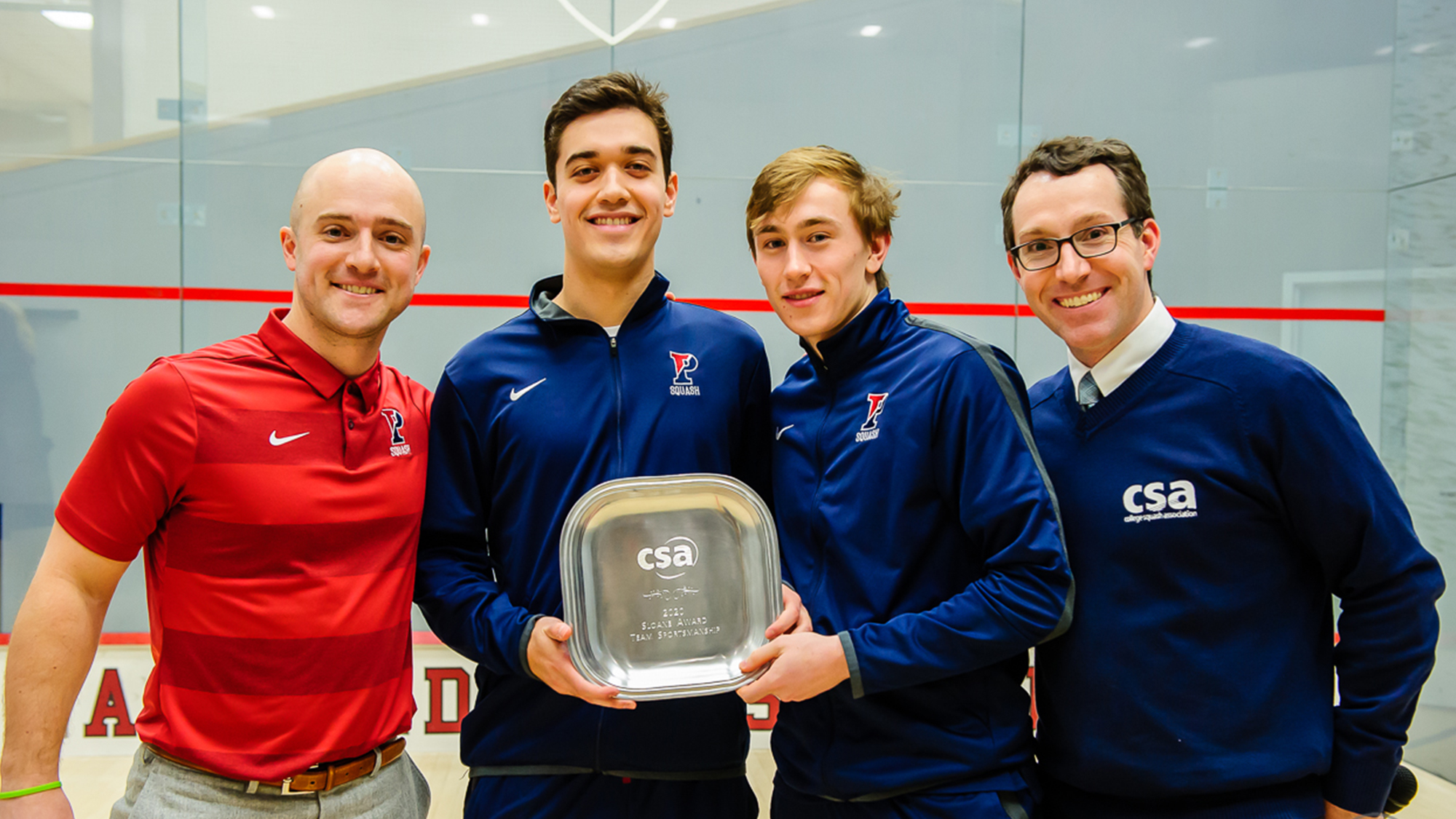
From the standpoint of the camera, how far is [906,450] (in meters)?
1.27

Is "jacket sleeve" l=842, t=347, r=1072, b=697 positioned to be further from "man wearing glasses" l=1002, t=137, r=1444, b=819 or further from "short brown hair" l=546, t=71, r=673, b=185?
"short brown hair" l=546, t=71, r=673, b=185

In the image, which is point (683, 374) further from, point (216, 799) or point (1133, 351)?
point (216, 799)

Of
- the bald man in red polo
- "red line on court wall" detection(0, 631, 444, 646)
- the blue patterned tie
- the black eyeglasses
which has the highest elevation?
the black eyeglasses

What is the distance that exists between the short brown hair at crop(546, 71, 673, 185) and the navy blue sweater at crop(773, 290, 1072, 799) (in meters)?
0.55

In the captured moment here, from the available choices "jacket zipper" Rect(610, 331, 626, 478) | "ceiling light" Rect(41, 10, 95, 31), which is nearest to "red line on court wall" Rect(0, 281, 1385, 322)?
"ceiling light" Rect(41, 10, 95, 31)

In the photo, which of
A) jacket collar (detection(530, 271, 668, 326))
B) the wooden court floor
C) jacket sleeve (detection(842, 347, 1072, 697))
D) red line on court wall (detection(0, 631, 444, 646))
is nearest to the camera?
jacket sleeve (detection(842, 347, 1072, 697))

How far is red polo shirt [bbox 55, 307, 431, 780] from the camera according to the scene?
51.1 inches

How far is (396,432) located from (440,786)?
6.66ft

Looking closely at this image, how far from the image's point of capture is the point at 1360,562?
3.94 ft

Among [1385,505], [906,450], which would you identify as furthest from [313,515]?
[1385,505]

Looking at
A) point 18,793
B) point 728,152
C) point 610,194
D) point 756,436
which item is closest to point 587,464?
point 756,436

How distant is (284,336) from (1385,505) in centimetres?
171

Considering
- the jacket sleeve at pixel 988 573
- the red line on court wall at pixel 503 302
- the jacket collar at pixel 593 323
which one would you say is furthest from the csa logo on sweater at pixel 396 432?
the red line on court wall at pixel 503 302

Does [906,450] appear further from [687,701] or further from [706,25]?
[706,25]
